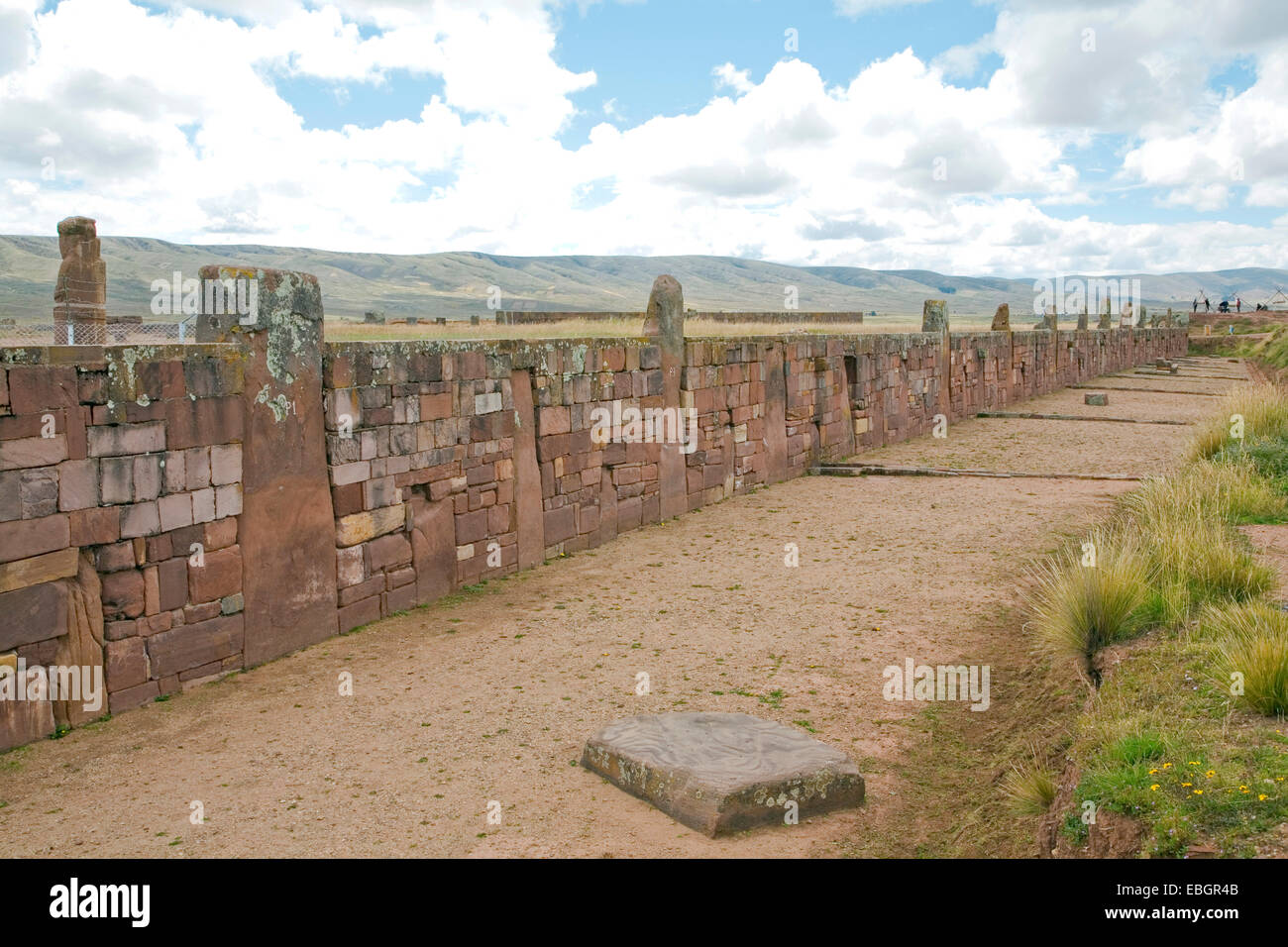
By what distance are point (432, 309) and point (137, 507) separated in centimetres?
8925

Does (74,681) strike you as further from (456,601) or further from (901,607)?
(901,607)

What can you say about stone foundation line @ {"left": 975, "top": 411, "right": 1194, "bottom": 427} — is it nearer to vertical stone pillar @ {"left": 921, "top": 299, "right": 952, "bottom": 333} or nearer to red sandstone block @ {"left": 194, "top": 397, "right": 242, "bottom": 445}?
vertical stone pillar @ {"left": 921, "top": 299, "right": 952, "bottom": 333}

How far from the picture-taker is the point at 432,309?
9319 cm

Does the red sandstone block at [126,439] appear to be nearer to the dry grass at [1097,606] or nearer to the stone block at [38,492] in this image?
the stone block at [38,492]

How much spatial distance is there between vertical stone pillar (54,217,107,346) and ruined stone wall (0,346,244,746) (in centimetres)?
427

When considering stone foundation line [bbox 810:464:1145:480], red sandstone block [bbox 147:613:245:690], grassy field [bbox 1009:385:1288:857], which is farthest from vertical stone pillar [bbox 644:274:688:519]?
red sandstone block [bbox 147:613:245:690]

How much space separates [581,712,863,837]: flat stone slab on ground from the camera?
4.81 m

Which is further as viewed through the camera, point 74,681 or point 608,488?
point 608,488

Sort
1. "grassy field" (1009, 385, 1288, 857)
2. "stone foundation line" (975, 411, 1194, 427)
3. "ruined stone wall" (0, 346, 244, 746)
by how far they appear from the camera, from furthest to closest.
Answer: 1. "stone foundation line" (975, 411, 1194, 427)
2. "ruined stone wall" (0, 346, 244, 746)
3. "grassy field" (1009, 385, 1288, 857)

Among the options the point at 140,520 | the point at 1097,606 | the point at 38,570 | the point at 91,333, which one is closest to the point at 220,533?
the point at 140,520

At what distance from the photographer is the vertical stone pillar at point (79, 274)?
34.9 feet

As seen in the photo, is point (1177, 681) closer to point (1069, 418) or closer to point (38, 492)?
point (38, 492)

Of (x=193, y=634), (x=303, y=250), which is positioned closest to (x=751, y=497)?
(x=193, y=634)

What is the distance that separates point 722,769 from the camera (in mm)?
5020
